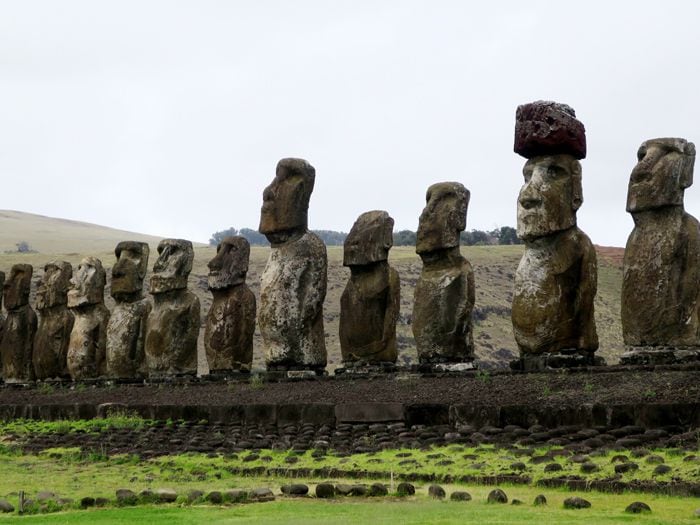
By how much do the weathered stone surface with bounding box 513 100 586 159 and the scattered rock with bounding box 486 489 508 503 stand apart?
7.30 metres

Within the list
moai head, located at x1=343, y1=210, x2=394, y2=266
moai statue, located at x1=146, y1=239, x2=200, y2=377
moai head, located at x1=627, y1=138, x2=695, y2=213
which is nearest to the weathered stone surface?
moai head, located at x1=627, y1=138, x2=695, y2=213

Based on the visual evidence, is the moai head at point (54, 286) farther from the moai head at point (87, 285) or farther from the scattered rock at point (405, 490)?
the scattered rock at point (405, 490)

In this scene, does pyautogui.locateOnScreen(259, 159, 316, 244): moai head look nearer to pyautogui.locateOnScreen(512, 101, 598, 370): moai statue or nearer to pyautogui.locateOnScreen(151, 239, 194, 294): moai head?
pyautogui.locateOnScreen(151, 239, 194, 294): moai head

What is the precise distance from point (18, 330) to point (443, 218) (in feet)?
40.6

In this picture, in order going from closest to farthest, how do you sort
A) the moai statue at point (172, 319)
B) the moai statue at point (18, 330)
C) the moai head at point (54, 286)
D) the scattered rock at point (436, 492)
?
1. the scattered rock at point (436, 492)
2. the moai statue at point (172, 319)
3. the moai head at point (54, 286)
4. the moai statue at point (18, 330)

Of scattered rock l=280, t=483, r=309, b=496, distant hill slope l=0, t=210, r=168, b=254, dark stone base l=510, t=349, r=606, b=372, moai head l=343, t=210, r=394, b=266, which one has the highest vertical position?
distant hill slope l=0, t=210, r=168, b=254

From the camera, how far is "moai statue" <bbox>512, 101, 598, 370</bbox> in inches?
604

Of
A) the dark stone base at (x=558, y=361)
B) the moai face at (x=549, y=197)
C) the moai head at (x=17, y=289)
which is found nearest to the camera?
the dark stone base at (x=558, y=361)

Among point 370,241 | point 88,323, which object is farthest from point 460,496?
point 88,323

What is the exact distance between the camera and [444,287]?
17156 millimetres

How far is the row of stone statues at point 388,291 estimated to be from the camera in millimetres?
14703

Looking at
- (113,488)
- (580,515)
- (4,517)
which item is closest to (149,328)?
(113,488)

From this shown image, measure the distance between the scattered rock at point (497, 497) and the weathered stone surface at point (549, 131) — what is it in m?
7.30

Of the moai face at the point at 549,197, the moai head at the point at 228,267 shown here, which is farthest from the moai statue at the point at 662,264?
the moai head at the point at 228,267
